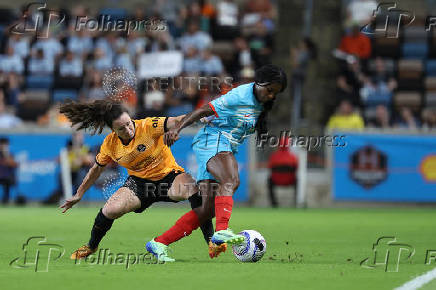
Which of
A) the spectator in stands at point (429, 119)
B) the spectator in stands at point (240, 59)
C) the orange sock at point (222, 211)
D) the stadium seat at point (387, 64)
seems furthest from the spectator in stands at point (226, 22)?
the orange sock at point (222, 211)

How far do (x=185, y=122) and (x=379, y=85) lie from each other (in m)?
13.0

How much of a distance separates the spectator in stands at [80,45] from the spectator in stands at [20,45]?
1.02 meters

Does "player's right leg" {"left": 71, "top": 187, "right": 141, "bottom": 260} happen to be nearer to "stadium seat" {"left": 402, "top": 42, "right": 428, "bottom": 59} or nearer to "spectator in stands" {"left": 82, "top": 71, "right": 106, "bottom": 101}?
"spectator in stands" {"left": 82, "top": 71, "right": 106, "bottom": 101}

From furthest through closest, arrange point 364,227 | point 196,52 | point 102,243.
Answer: point 196,52 → point 364,227 → point 102,243

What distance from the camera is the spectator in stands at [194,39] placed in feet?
70.1

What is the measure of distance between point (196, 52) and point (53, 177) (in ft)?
14.1

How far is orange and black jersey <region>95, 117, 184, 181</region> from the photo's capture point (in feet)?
29.5

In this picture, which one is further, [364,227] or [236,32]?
[236,32]

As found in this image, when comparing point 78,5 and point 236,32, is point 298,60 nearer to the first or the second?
point 236,32

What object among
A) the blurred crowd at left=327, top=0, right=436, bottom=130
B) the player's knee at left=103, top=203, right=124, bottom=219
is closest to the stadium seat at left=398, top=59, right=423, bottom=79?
the blurred crowd at left=327, top=0, right=436, bottom=130

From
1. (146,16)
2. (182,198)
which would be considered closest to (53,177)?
(146,16)

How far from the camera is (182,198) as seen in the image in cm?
884

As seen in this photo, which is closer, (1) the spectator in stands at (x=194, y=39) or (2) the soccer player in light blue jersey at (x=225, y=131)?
(2) the soccer player in light blue jersey at (x=225, y=131)

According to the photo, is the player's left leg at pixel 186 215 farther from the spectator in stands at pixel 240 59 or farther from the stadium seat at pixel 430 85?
the stadium seat at pixel 430 85
